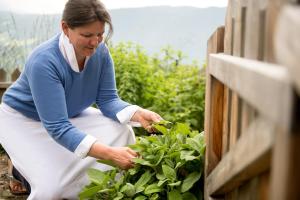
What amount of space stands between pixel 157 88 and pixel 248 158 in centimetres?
325

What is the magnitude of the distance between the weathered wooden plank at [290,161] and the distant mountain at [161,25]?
14.9ft

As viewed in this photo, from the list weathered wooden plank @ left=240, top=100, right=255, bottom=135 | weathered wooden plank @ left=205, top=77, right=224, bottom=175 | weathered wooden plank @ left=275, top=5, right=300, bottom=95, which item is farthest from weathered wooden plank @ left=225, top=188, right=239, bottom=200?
weathered wooden plank @ left=275, top=5, right=300, bottom=95

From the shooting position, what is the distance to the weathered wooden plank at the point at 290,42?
0.70 metres

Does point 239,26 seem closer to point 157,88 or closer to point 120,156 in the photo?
point 120,156

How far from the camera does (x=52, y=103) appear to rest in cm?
244

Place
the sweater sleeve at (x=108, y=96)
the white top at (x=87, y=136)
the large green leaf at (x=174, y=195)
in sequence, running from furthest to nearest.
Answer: the sweater sleeve at (x=108, y=96)
the white top at (x=87, y=136)
the large green leaf at (x=174, y=195)

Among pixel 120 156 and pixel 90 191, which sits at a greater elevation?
pixel 120 156

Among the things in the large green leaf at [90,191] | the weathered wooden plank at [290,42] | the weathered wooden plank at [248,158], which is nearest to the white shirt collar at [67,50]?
the large green leaf at [90,191]

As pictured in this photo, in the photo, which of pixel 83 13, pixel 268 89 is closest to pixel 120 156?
pixel 83 13

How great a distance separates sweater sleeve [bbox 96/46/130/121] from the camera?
2.93 metres

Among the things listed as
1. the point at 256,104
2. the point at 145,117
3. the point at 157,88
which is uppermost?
the point at 256,104

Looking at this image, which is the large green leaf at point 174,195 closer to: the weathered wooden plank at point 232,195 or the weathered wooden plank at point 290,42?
the weathered wooden plank at point 232,195

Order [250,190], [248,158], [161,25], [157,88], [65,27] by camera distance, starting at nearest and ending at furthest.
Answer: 1. [248,158]
2. [250,190]
3. [65,27]
4. [157,88]
5. [161,25]

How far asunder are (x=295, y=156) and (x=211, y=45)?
52.6 inches
